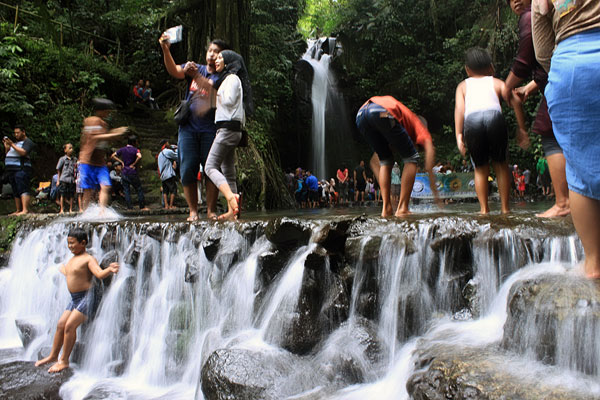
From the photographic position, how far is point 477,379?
88.7 inches

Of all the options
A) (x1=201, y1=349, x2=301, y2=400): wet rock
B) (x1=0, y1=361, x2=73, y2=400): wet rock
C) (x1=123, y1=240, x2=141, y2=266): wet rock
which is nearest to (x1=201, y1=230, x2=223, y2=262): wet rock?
(x1=123, y1=240, x2=141, y2=266): wet rock

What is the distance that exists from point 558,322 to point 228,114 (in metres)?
3.89

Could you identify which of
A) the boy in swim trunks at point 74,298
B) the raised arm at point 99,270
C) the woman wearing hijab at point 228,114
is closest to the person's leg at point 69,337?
the boy in swim trunks at point 74,298

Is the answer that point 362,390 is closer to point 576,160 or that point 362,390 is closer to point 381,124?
point 576,160

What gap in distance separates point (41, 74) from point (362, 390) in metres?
14.7

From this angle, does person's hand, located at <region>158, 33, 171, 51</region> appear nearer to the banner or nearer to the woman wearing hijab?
the woman wearing hijab

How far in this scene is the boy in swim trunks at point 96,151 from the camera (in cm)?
693

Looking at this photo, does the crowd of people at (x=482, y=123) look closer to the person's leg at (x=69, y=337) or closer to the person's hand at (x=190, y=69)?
the person's hand at (x=190, y=69)

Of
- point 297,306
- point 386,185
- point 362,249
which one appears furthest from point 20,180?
point 362,249

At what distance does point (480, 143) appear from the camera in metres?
4.42

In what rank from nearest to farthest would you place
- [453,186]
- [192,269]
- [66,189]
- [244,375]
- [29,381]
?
1. [244,375]
2. [29,381]
3. [192,269]
4. [66,189]
5. [453,186]

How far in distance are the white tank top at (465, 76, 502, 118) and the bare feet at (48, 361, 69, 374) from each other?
199 inches

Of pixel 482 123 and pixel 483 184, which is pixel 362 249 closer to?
pixel 483 184

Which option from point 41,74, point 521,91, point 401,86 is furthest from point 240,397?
point 401,86
